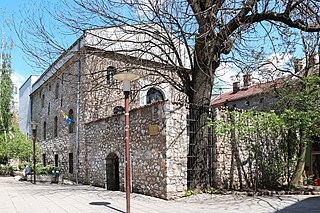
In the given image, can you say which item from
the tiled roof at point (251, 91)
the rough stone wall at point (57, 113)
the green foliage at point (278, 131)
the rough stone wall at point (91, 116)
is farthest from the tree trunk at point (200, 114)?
the rough stone wall at point (57, 113)

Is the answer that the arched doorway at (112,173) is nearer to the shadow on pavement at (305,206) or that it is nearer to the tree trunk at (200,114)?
the tree trunk at (200,114)

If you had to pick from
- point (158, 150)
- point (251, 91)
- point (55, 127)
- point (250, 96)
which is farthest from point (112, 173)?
point (251, 91)

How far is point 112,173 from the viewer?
14.8m

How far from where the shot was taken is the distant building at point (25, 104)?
31719 millimetres

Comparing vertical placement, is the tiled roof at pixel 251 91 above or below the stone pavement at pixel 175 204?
above

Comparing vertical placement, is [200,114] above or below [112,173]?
above

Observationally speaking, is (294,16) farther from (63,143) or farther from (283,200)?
(63,143)

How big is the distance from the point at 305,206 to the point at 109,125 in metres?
8.64

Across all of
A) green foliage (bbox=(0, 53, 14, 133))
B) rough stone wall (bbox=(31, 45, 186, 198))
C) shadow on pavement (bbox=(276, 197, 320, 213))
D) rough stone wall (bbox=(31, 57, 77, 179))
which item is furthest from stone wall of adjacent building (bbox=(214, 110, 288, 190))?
green foliage (bbox=(0, 53, 14, 133))

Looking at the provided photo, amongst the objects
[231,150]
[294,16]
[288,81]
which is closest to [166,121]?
[231,150]

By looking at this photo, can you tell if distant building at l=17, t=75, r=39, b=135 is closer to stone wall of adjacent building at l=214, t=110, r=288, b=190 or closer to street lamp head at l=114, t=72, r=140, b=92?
stone wall of adjacent building at l=214, t=110, r=288, b=190

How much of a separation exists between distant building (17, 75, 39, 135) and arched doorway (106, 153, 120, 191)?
19749 millimetres

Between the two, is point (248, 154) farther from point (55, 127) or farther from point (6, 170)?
point (6, 170)

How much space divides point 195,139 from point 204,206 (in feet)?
9.76
